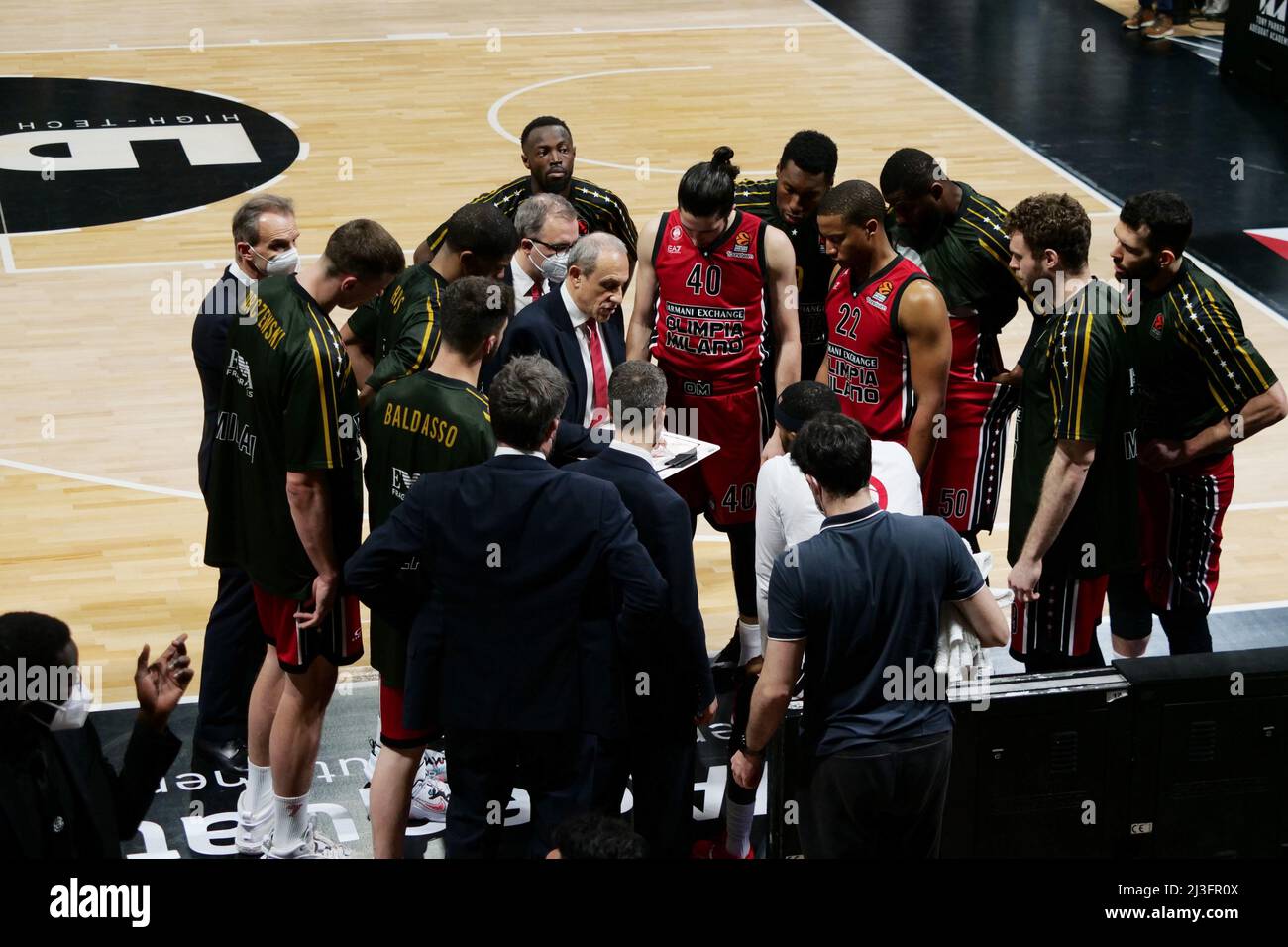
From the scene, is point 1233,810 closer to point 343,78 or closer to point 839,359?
point 839,359

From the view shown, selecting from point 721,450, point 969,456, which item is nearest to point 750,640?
point 721,450

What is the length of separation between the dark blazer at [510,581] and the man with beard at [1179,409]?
213cm

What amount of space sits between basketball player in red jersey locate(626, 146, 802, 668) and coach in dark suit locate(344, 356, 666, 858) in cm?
196

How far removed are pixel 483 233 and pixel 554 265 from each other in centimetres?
62

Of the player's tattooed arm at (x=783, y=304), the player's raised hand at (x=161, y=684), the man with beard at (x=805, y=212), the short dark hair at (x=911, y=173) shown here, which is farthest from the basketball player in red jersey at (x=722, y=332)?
the player's raised hand at (x=161, y=684)

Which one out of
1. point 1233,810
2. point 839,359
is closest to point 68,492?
point 839,359

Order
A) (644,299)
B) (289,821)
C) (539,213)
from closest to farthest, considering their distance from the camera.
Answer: (289,821)
(539,213)
(644,299)

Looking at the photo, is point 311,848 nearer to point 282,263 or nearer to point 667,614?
point 667,614

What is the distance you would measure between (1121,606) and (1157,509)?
0.38 meters

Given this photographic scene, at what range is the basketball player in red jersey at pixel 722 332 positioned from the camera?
247 inches

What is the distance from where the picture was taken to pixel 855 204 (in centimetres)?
571

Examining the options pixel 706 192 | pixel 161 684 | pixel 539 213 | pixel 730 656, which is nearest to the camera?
pixel 161 684

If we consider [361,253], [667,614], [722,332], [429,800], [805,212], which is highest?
[361,253]

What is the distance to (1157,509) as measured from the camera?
599 cm
